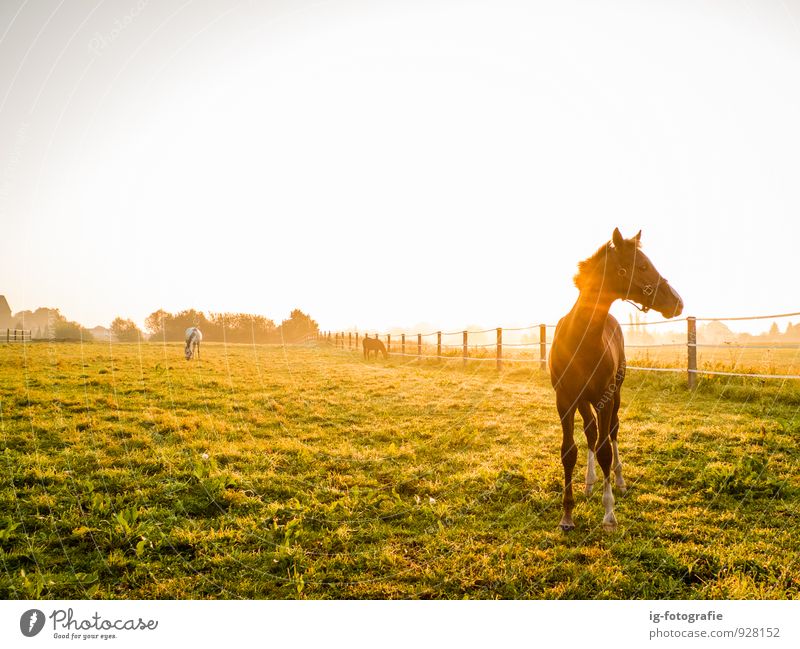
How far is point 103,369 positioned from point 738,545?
611 inches

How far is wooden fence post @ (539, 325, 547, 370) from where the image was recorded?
1286cm

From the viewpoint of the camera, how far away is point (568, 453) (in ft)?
13.3

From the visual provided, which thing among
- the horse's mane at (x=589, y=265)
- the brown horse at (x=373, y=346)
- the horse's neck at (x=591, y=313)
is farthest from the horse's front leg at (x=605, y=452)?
the brown horse at (x=373, y=346)

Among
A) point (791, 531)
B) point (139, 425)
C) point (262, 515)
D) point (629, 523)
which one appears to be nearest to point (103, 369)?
point (139, 425)

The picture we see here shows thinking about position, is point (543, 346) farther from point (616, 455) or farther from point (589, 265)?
point (589, 265)

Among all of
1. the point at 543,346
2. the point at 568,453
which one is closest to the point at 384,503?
the point at 568,453

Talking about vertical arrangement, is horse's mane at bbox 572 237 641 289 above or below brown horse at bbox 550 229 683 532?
above

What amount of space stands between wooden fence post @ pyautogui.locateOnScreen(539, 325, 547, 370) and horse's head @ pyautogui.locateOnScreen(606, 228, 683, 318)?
30.0 feet

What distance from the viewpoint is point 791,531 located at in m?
3.48

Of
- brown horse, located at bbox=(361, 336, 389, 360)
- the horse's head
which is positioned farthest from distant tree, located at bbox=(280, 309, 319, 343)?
the horse's head

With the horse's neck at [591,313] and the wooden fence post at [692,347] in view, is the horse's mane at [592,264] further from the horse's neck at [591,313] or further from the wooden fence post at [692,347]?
the wooden fence post at [692,347]

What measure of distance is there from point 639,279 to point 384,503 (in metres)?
3.37

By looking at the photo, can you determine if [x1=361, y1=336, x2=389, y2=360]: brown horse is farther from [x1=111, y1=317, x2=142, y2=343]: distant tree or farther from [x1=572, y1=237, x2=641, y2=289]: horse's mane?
[x1=572, y1=237, x2=641, y2=289]: horse's mane
